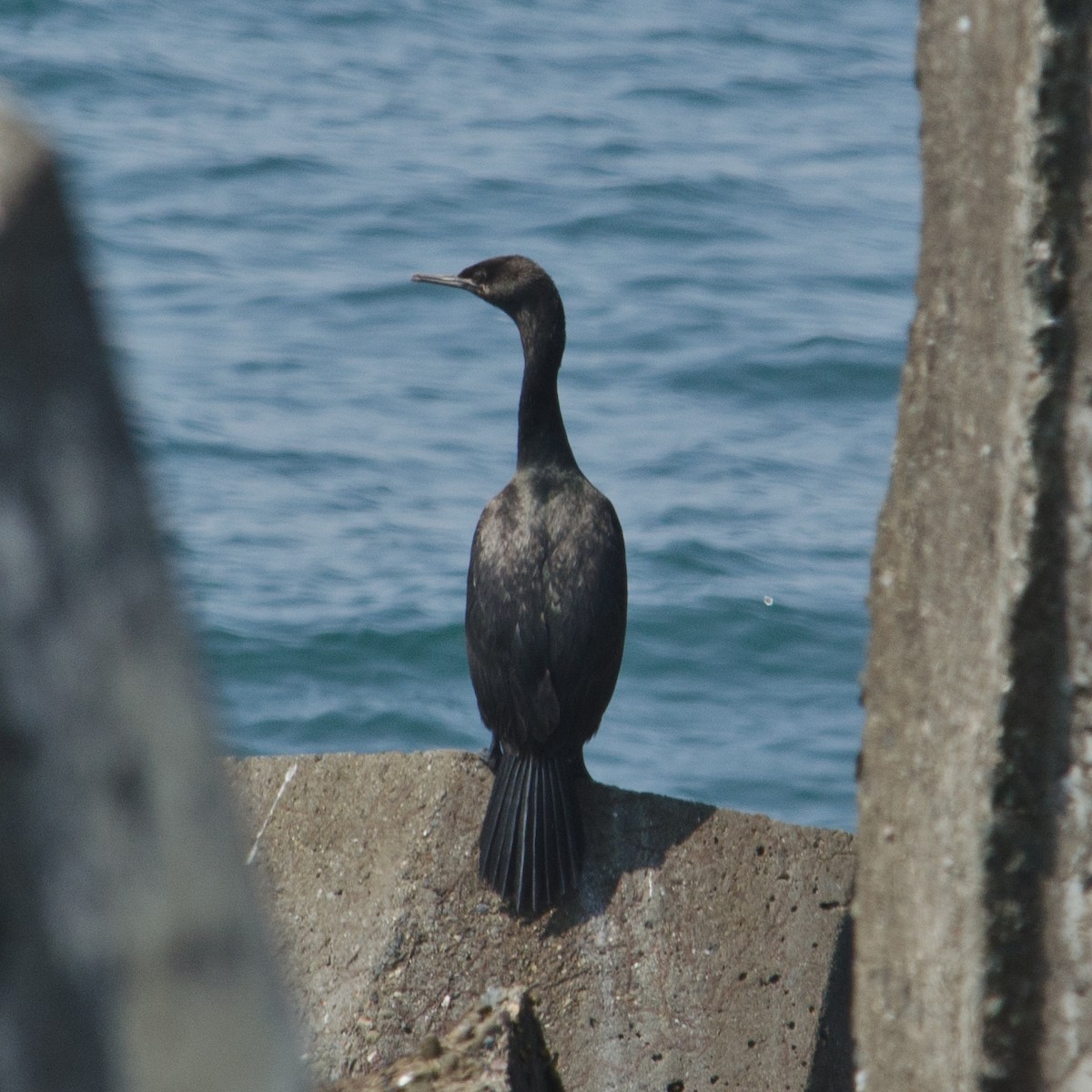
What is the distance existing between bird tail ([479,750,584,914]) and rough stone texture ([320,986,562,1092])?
0.57 m

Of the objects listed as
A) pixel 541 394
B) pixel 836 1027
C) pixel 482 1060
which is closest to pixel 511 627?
pixel 541 394

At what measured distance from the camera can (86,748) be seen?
610 millimetres

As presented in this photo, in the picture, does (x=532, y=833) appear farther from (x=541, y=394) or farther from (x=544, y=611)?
(x=541, y=394)

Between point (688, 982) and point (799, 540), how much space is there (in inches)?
305

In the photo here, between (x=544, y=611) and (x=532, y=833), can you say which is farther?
(x=544, y=611)

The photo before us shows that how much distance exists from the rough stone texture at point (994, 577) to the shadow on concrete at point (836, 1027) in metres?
1.42

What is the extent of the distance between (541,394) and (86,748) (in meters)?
4.09

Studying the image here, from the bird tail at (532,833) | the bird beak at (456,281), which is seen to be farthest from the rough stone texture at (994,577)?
the bird beak at (456,281)

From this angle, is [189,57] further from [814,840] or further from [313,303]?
[814,840]

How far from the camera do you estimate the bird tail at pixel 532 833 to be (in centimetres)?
350

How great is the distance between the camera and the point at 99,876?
2.00 feet

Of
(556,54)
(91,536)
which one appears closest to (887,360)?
(556,54)

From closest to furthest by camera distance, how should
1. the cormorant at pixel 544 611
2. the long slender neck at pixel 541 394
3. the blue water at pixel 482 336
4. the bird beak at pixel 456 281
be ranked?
the cormorant at pixel 544 611 < the long slender neck at pixel 541 394 < the bird beak at pixel 456 281 < the blue water at pixel 482 336

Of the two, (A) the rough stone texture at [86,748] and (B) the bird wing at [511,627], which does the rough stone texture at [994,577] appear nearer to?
(A) the rough stone texture at [86,748]
